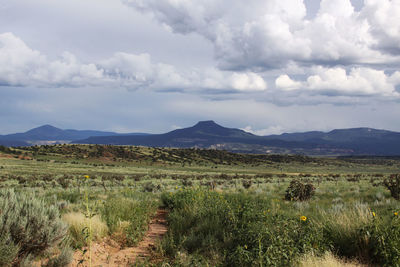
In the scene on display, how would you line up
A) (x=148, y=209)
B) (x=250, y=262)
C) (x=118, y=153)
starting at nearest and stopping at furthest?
1. (x=250, y=262)
2. (x=148, y=209)
3. (x=118, y=153)

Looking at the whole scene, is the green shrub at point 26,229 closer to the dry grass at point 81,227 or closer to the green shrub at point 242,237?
the dry grass at point 81,227

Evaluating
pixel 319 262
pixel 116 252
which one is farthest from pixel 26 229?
pixel 319 262

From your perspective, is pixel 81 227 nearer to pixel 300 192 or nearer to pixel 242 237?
pixel 242 237

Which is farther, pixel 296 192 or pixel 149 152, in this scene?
pixel 149 152

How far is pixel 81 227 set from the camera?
7113 mm

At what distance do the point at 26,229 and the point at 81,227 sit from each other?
1676mm

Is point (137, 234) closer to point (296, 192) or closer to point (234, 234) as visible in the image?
point (234, 234)

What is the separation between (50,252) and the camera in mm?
5809

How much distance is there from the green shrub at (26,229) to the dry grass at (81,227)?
2.11 feet

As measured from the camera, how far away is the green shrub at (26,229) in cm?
520

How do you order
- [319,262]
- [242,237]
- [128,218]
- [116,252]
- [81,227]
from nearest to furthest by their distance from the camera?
[319,262]
[242,237]
[116,252]
[81,227]
[128,218]

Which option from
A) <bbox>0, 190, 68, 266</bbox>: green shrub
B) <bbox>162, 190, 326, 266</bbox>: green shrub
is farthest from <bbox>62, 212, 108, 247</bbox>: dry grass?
<bbox>162, 190, 326, 266</bbox>: green shrub

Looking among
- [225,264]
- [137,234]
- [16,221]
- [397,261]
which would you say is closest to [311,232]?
[397,261]

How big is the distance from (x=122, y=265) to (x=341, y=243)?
14.6ft
